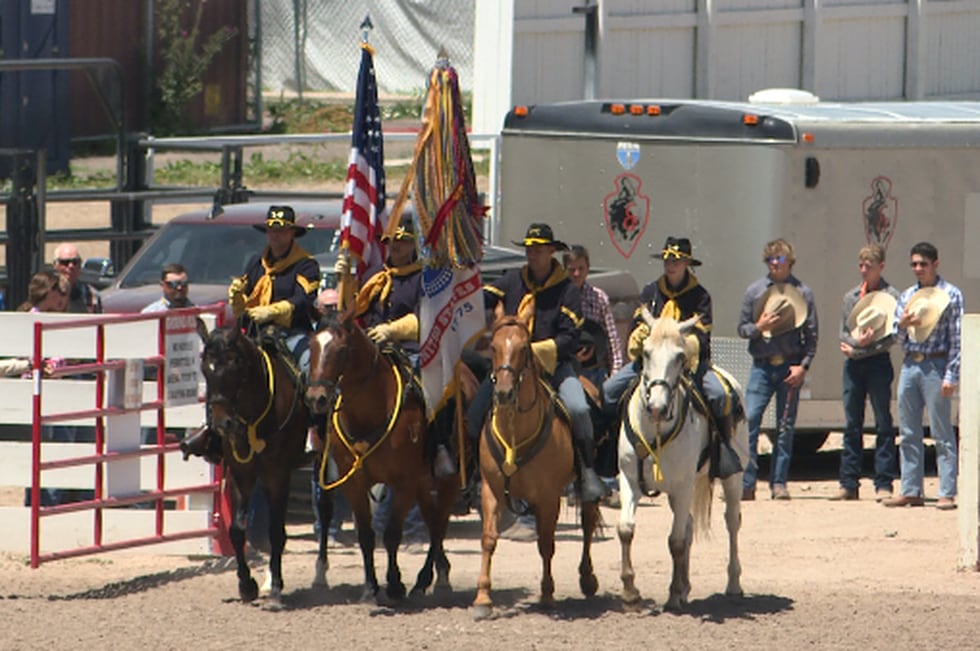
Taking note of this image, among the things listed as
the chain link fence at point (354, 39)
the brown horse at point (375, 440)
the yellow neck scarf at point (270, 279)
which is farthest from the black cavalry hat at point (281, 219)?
the chain link fence at point (354, 39)

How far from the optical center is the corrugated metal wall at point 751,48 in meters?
22.4

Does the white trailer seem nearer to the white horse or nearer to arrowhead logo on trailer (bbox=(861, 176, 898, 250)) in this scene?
arrowhead logo on trailer (bbox=(861, 176, 898, 250))

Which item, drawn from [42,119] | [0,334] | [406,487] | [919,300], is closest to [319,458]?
[406,487]

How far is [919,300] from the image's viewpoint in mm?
15188

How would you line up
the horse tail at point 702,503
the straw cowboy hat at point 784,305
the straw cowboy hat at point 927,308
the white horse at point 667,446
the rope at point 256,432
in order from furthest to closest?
the straw cowboy hat at point 784,305, the straw cowboy hat at point 927,308, the horse tail at point 702,503, the rope at point 256,432, the white horse at point 667,446

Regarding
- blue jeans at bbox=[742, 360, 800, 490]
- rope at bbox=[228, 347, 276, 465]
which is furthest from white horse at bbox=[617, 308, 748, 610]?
blue jeans at bbox=[742, 360, 800, 490]

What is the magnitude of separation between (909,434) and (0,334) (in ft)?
24.4

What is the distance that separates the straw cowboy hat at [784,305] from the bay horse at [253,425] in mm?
5006

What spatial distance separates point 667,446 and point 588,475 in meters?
0.53

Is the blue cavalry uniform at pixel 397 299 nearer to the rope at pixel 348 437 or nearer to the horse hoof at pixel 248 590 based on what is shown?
the rope at pixel 348 437

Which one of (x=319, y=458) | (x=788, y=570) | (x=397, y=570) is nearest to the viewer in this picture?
(x=397, y=570)

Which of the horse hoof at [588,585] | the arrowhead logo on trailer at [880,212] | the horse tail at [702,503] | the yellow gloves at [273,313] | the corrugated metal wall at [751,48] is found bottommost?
the horse hoof at [588,585]

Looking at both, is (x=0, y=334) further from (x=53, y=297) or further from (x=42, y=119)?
(x=42, y=119)

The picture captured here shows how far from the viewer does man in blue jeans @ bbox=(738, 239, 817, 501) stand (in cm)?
1534
